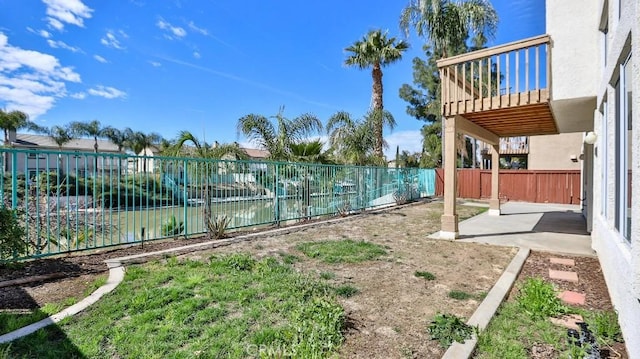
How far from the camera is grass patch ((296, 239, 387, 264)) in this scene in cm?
528

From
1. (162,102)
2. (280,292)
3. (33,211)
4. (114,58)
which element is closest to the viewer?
(280,292)

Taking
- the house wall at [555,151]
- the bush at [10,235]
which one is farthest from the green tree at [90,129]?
the house wall at [555,151]

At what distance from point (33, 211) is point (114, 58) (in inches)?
803

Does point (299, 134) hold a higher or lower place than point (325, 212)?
higher

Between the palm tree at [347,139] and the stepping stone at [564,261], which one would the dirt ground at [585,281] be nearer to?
the stepping stone at [564,261]

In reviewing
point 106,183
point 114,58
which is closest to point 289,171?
point 106,183

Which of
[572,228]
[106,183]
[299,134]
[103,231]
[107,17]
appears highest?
[107,17]

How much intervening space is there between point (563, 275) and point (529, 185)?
14299mm

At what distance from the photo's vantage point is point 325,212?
33.2 feet

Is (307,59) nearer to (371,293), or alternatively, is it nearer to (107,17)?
(107,17)

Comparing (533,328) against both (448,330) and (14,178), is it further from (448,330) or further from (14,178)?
(14,178)

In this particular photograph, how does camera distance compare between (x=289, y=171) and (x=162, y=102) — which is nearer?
(x=289, y=171)

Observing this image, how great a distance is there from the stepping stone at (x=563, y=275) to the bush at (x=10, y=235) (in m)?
7.40

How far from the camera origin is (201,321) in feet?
9.44
